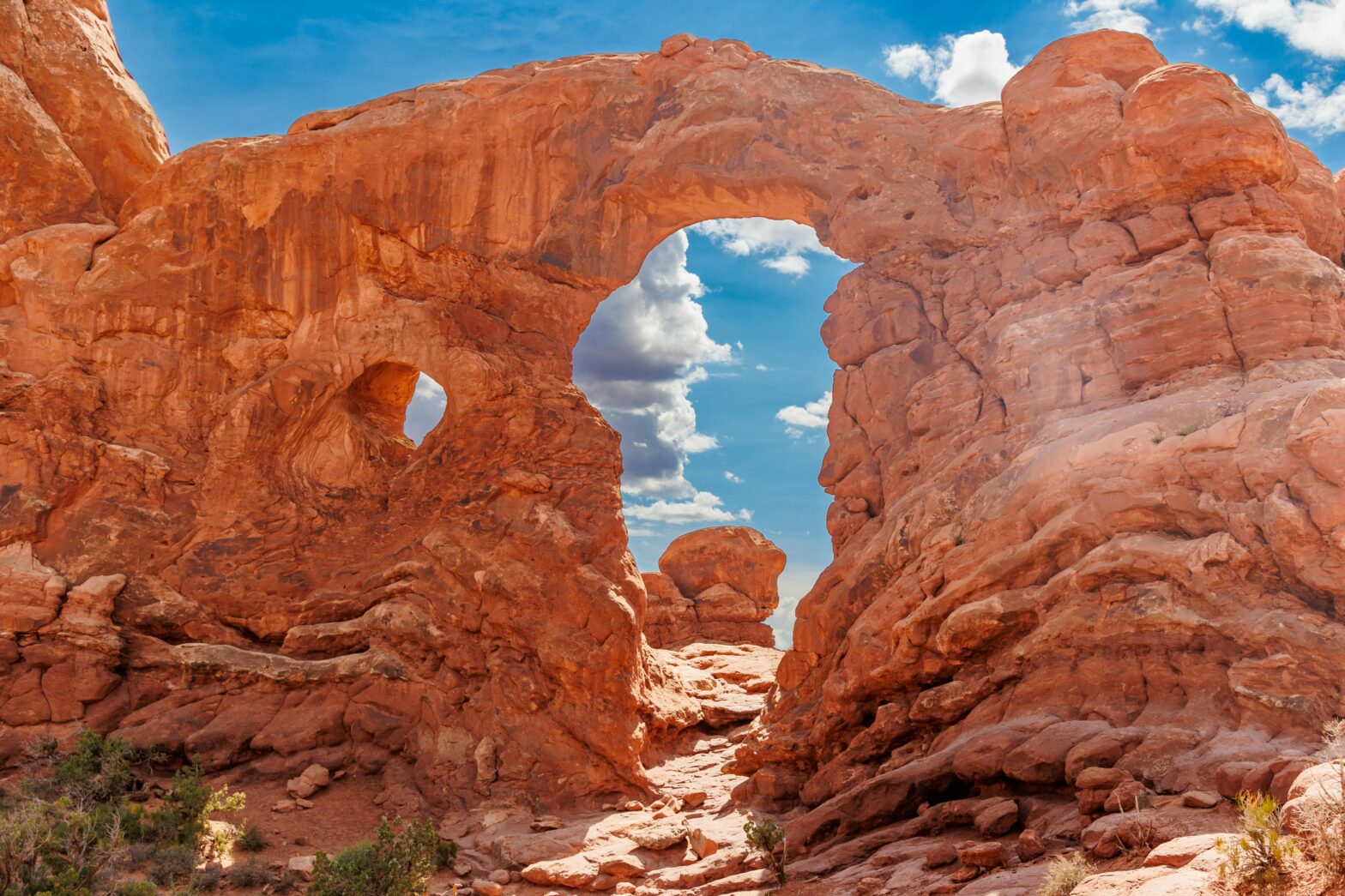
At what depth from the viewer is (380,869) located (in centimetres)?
1355

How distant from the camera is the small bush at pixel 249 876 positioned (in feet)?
48.2

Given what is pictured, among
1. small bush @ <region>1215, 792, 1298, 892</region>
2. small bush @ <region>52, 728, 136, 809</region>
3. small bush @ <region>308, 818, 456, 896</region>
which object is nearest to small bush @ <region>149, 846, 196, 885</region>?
small bush @ <region>308, 818, 456, 896</region>

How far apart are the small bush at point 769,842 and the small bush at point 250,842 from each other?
25.9 ft

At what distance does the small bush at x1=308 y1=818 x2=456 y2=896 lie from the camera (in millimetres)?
13094

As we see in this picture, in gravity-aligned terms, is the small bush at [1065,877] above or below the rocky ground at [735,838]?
below

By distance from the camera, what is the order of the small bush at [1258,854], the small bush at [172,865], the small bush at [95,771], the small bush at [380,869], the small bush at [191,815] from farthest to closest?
the small bush at [95,771] → the small bush at [191,815] → the small bush at [172,865] → the small bush at [380,869] → the small bush at [1258,854]

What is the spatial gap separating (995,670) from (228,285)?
18143 mm

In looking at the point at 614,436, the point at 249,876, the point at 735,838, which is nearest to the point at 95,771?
the point at 249,876

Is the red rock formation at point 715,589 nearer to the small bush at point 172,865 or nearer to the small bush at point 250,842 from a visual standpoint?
the small bush at point 250,842

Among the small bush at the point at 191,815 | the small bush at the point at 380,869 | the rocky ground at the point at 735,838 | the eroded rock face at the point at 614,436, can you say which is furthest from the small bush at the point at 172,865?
the eroded rock face at the point at 614,436

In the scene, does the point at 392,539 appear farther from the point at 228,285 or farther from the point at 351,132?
the point at 351,132

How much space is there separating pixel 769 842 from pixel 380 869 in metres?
5.27

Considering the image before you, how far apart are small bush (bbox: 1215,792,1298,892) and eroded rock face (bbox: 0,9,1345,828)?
3.32m

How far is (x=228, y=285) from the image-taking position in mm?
22781
